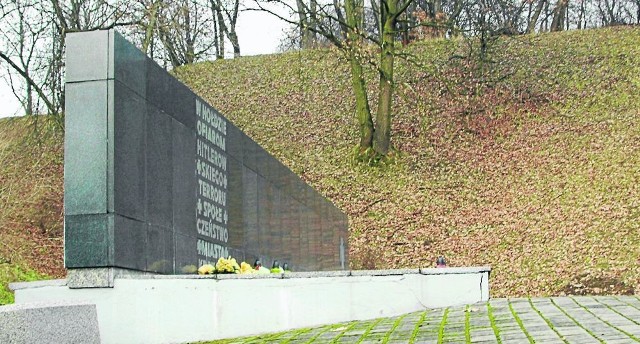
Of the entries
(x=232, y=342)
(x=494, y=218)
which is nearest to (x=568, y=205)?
(x=494, y=218)

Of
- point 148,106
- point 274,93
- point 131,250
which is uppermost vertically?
point 274,93

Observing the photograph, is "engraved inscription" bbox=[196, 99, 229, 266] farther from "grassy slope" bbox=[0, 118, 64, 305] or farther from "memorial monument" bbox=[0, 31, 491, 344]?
"grassy slope" bbox=[0, 118, 64, 305]

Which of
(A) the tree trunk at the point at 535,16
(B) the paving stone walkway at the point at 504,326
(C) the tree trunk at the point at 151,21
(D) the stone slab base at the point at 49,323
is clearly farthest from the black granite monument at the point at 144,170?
(A) the tree trunk at the point at 535,16

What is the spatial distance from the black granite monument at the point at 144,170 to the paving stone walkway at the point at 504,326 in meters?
1.48

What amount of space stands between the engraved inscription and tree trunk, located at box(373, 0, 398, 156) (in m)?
17.8

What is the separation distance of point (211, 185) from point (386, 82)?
18716mm

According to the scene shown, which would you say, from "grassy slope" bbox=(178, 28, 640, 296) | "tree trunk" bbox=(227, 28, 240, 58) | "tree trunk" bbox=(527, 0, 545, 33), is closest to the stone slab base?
"grassy slope" bbox=(178, 28, 640, 296)

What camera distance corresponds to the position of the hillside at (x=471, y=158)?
925 inches

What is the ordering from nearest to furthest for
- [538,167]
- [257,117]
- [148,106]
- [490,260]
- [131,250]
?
[131,250] < [148,106] < [490,260] < [538,167] < [257,117]

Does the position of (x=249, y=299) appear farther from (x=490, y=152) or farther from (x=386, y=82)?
(x=490, y=152)

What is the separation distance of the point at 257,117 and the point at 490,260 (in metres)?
14.0

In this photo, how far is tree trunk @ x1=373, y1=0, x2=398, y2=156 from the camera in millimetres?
30266

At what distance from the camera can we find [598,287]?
67.6 ft

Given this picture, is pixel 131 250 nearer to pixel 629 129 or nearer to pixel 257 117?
pixel 629 129
